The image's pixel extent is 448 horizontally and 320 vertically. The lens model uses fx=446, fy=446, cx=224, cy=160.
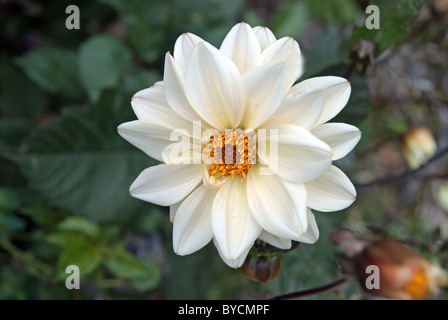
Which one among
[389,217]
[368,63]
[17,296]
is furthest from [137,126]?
[389,217]

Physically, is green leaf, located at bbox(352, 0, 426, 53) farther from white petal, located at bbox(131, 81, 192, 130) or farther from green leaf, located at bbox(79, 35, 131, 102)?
green leaf, located at bbox(79, 35, 131, 102)

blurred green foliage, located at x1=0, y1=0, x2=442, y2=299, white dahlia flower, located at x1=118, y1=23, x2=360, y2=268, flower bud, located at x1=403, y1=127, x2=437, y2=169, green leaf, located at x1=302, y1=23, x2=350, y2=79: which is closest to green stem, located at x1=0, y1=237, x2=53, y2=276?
blurred green foliage, located at x1=0, y1=0, x2=442, y2=299

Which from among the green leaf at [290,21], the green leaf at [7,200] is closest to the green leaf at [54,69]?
the green leaf at [7,200]

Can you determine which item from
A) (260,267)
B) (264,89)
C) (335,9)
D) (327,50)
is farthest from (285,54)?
(335,9)

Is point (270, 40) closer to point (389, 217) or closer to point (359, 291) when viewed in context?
point (359, 291)

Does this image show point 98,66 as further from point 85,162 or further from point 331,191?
point 331,191
